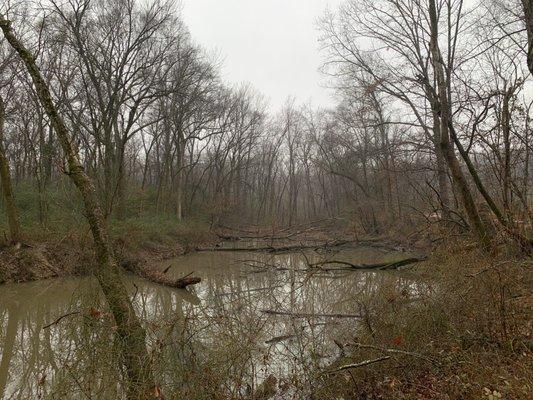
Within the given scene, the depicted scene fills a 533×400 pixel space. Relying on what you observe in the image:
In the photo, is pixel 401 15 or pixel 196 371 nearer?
pixel 196 371

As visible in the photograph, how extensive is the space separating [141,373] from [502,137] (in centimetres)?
952

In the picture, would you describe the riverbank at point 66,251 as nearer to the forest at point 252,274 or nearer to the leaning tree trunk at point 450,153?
the forest at point 252,274

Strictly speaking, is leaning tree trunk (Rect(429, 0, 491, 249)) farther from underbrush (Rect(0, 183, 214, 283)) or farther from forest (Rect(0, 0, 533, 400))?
underbrush (Rect(0, 183, 214, 283))

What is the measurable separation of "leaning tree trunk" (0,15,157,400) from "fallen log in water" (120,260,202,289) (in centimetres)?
807

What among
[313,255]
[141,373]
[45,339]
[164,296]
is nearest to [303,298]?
[164,296]

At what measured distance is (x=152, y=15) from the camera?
1939cm

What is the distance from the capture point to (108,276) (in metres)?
4.80

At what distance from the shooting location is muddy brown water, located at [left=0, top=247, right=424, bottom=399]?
4398 millimetres

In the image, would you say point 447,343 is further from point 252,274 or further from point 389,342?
point 252,274

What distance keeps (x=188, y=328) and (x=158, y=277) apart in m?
8.39

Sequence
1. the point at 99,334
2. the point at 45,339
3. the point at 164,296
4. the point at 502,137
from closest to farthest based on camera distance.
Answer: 1. the point at 99,334
2. the point at 45,339
3. the point at 502,137
4. the point at 164,296

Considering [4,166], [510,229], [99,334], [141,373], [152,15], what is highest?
[152,15]

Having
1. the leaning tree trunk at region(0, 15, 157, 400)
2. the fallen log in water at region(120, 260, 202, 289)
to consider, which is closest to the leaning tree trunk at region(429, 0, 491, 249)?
the fallen log in water at region(120, 260, 202, 289)

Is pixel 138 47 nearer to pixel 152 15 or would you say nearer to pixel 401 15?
pixel 152 15
